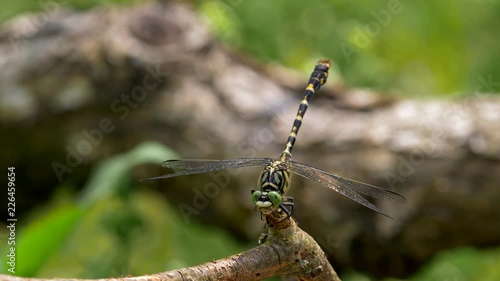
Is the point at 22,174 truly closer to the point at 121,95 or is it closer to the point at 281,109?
the point at 121,95

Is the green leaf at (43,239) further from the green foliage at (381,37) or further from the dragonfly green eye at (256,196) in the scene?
the green foliage at (381,37)

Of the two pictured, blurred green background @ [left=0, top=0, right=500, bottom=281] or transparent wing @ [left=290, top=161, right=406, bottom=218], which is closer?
transparent wing @ [left=290, top=161, right=406, bottom=218]

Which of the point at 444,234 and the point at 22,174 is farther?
the point at 22,174

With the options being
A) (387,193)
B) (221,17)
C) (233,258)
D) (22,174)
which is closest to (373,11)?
(221,17)

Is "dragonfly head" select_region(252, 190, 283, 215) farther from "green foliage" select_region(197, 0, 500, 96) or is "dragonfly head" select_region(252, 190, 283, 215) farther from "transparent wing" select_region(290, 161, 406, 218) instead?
"green foliage" select_region(197, 0, 500, 96)

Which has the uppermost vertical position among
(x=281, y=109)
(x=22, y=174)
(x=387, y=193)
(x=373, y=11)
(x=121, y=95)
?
(x=373, y=11)

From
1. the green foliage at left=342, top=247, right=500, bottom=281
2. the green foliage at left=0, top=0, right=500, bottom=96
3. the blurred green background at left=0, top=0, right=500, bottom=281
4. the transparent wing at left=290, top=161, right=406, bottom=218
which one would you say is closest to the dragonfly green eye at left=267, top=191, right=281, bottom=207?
the transparent wing at left=290, top=161, right=406, bottom=218

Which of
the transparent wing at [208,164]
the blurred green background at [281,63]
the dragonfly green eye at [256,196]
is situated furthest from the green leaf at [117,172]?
the dragonfly green eye at [256,196]
